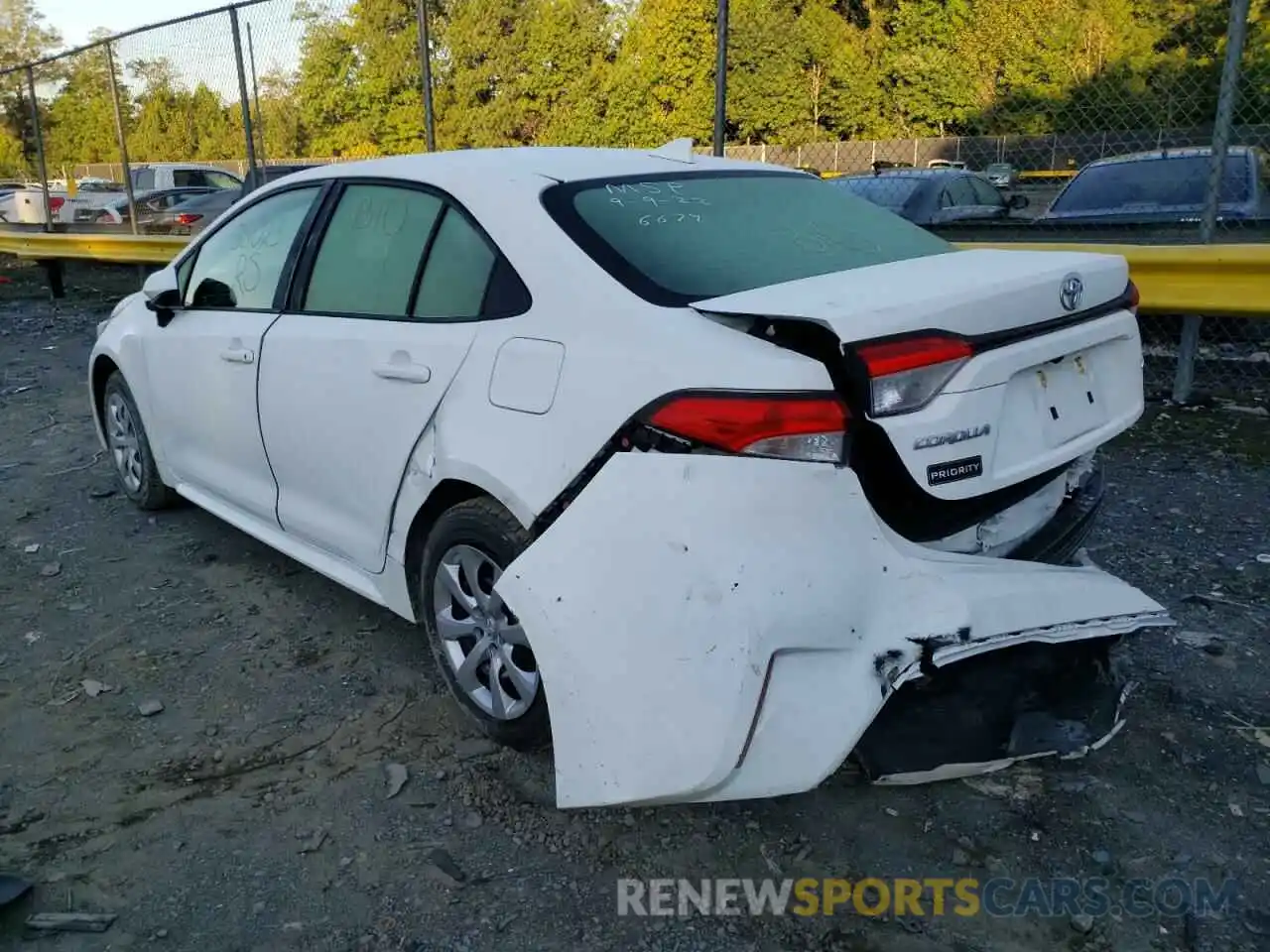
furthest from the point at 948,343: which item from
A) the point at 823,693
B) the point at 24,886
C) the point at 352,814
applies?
the point at 24,886

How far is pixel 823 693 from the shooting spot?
6.75 feet

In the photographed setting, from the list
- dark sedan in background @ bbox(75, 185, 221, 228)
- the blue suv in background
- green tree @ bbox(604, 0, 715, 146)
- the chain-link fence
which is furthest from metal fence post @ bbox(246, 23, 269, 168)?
green tree @ bbox(604, 0, 715, 146)

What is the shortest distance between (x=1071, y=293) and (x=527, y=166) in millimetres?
1531

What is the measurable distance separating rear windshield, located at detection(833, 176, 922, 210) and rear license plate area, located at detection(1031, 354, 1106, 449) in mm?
6469

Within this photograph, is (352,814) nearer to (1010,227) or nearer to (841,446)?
(841,446)

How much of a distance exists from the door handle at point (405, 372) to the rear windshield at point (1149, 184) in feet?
19.9

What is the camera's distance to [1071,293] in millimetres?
2529

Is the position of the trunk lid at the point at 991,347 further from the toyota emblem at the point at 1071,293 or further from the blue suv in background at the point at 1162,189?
the blue suv in background at the point at 1162,189

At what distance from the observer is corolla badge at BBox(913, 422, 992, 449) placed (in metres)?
2.13

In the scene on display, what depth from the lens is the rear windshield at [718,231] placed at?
252cm

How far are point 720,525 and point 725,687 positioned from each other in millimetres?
318

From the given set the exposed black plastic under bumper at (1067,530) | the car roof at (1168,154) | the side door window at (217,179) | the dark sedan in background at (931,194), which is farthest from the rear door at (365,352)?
the side door window at (217,179)

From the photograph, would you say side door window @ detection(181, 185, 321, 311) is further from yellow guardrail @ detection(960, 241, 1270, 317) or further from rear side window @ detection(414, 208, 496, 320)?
yellow guardrail @ detection(960, 241, 1270, 317)

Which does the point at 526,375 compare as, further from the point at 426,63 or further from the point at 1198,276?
the point at 426,63
